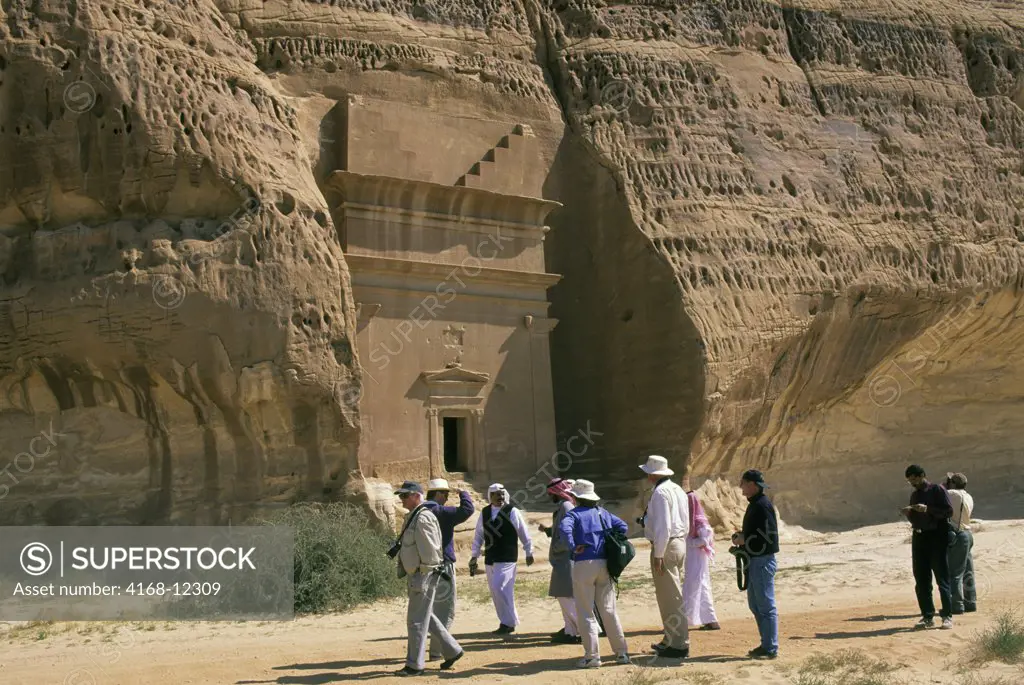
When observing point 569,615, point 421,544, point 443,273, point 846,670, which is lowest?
point 846,670

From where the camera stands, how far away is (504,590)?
34.5 feet

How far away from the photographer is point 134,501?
15.2 m

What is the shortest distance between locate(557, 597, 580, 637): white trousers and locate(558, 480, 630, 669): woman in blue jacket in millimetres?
1027

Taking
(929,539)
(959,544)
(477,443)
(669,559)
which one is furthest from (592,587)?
(477,443)

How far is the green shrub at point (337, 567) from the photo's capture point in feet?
41.4

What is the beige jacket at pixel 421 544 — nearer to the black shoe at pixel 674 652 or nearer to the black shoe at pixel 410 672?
the black shoe at pixel 410 672

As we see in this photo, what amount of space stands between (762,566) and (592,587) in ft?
4.70

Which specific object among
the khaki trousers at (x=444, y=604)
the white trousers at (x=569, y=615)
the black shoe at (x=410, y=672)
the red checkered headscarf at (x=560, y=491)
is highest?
the red checkered headscarf at (x=560, y=491)

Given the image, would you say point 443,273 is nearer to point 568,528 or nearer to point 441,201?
point 441,201

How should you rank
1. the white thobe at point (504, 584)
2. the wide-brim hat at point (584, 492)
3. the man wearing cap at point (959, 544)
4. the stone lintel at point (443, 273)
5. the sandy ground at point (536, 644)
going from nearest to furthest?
the sandy ground at point (536, 644)
the wide-brim hat at point (584, 492)
the white thobe at point (504, 584)
the man wearing cap at point (959, 544)
the stone lintel at point (443, 273)

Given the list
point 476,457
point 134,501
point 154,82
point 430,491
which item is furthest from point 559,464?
point 430,491

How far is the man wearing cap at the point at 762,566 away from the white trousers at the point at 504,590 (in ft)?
8.33

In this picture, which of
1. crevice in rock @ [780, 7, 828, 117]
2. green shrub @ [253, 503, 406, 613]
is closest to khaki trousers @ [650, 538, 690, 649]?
green shrub @ [253, 503, 406, 613]

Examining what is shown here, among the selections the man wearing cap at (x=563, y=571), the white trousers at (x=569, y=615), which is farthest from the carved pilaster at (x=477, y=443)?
the white trousers at (x=569, y=615)
